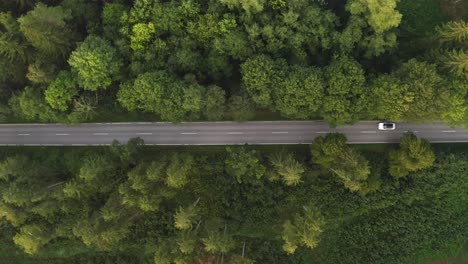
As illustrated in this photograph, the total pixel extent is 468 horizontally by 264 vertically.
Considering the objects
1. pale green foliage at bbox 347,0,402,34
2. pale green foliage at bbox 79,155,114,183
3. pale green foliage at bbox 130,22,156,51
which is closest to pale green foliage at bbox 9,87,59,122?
pale green foliage at bbox 79,155,114,183

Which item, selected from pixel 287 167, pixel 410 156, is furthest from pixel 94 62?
pixel 410 156

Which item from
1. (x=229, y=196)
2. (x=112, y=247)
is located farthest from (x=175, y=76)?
(x=112, y=247)

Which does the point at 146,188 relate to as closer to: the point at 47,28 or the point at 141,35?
the point at 141,35

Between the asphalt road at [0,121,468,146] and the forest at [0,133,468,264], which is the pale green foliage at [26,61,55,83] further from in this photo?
the forest at [0,133,468,264]

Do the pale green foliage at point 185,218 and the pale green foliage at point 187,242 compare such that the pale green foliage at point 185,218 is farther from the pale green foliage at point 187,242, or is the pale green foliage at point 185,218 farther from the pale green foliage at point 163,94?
the pale green foliage at point 163,94

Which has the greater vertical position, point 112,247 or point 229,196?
point 229,196

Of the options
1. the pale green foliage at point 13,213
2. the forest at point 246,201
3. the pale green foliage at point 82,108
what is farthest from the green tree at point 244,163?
the pale green foliage at point 13,213

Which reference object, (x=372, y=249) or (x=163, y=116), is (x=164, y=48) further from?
(x=372, y=249)
